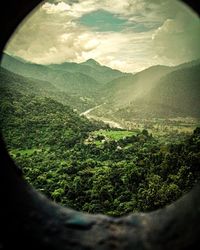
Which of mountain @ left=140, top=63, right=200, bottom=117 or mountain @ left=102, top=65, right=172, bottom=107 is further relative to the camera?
mountain @ left=102, top=65, right=172, bottom=107

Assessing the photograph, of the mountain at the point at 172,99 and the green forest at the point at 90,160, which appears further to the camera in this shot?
the mountain at the point at 172,99

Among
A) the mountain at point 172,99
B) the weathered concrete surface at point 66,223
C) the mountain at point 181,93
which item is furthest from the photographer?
the mountain at point 172,99

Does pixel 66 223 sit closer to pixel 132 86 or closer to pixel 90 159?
pixel 90 159

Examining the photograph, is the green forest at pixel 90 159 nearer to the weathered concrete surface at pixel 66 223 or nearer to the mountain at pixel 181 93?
the weathered concrete surface at pixel 66 223

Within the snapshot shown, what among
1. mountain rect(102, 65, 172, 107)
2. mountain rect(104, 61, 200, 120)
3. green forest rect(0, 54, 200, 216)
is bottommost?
mountain rect(102, 65, 172, 107)

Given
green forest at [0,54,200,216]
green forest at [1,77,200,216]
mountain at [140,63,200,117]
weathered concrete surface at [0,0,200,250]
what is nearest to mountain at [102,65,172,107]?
mountain at [140,63,200,117]

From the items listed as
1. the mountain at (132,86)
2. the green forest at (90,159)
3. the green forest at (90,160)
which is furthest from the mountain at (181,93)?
the green forest at (90,160)

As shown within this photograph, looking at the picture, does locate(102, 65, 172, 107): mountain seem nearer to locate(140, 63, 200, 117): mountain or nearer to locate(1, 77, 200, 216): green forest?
locate(140, 63, 200, 117): mountain

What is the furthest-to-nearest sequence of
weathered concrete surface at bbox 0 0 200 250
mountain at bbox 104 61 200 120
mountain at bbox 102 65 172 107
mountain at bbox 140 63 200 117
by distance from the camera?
mountain at bbox 102 65 172 107
mountain at bbox 104 61 200 120
mountain at bbox 140 63 200 117
weathered concrete surface at bbox 0 0 200 250
